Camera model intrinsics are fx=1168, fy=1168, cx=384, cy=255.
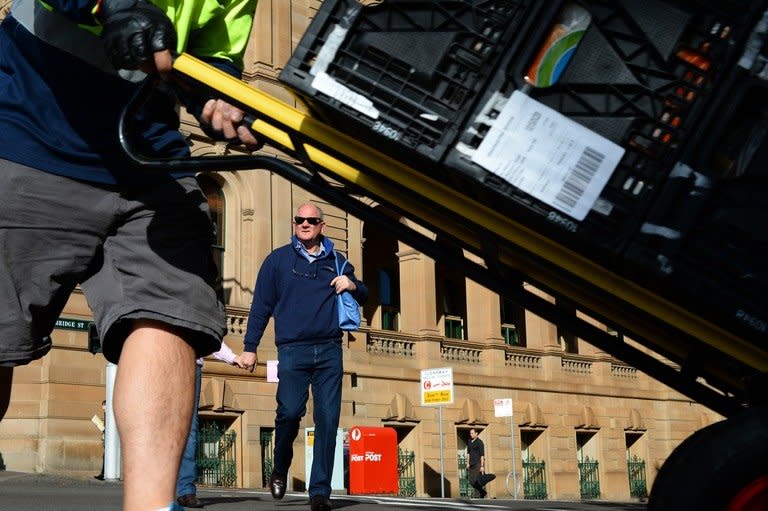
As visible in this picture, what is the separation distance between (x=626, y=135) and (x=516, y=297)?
23.1 inches

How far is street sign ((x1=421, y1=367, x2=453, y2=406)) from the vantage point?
21203 mm

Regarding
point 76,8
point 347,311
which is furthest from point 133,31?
point 347,311

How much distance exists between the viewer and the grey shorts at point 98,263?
3.19 meters

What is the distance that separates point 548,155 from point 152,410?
1.22 m

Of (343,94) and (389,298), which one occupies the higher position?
(389,298)

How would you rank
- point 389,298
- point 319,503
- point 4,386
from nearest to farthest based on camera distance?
point 4,386 < point 319,503 < point 389,298

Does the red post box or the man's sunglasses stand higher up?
the man's sunglasses

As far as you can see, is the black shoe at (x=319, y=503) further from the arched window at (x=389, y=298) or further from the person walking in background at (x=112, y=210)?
the arched window at (x=389, y=298)

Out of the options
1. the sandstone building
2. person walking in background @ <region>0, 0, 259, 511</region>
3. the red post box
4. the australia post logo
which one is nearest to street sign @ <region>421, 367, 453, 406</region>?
the red post box

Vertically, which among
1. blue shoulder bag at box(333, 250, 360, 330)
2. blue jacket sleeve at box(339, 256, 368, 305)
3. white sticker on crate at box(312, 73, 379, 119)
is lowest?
white sticker on crate at box(312, 73, 379, 119)

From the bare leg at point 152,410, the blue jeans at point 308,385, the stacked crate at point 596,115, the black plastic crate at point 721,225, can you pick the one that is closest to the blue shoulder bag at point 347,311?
the blue jeans at point 308,385

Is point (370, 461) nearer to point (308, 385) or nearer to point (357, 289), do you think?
point (357, 289)

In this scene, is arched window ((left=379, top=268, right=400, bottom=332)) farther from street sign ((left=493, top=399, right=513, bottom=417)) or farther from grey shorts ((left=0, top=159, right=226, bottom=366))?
grey shorts ((left=0, top=159, right=226, bottom=366))

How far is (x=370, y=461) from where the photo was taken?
1933 centimetres
